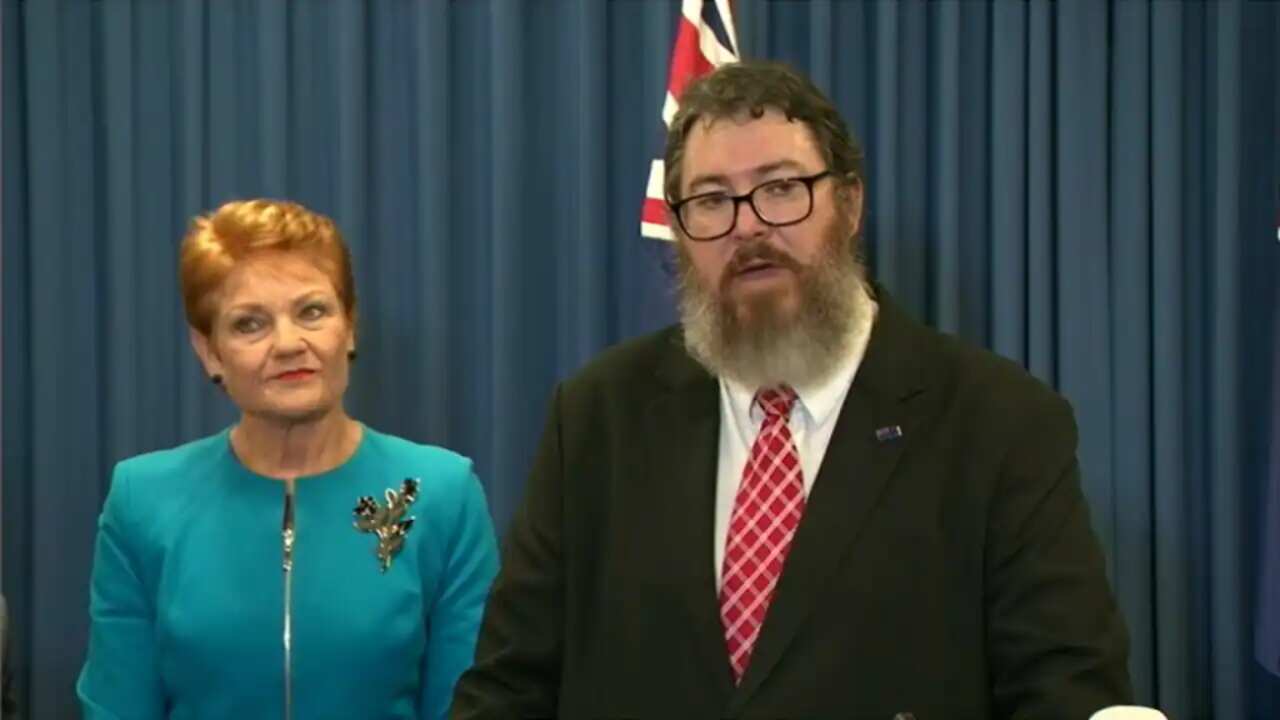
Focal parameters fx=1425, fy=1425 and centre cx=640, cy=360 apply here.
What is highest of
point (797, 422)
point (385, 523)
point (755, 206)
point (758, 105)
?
point (758, 105)

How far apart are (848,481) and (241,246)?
1076 mm

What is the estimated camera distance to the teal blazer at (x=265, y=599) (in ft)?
7.04

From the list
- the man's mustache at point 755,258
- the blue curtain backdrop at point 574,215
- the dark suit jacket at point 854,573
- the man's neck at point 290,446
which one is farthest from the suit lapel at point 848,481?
the blue curtain backdrop at point 574,215

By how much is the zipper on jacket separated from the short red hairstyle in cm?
29

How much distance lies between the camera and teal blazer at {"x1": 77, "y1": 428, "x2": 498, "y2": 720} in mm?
2146

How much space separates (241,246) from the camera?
215cm

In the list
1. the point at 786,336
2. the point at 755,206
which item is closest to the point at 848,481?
the point at 786,336

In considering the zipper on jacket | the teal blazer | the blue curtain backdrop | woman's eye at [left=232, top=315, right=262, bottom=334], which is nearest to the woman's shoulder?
the teal blazer

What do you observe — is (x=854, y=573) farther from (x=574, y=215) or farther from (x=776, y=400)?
(x=574, y=215)

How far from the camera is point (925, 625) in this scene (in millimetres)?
1483

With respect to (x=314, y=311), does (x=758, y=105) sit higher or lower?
higher

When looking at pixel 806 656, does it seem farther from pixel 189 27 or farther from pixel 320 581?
pixel 189 27

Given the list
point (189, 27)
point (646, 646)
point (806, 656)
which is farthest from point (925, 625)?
point (189, 27)

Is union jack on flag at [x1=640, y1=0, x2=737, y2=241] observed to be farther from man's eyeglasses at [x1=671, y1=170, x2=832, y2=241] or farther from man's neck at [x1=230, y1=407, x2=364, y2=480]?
man's eyeglasses at [x1=671, y1=170, x2=832, y2=241]
